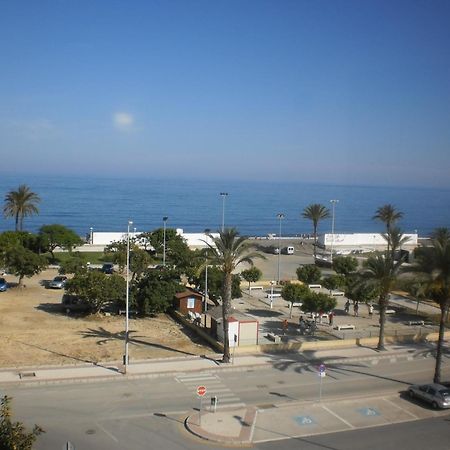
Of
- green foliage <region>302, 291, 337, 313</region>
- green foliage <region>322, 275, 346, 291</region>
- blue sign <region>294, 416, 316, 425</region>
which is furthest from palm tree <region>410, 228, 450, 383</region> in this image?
green foliage <region>322, 275, 346, 291</region>

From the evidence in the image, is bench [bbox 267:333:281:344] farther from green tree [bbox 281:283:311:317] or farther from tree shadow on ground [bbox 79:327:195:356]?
green tree [bbox 281:283:311:317]

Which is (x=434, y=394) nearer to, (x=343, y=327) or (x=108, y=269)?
(x=343, y=327)

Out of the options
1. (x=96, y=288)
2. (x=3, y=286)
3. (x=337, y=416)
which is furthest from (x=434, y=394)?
(x=3, y=286)

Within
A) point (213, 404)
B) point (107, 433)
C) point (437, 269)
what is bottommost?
point (107, 433)

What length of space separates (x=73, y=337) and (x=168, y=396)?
10649 millimetres

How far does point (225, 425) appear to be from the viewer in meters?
19.5

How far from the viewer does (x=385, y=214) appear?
68.4 meters

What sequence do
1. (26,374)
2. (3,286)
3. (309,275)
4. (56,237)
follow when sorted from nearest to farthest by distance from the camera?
(26,374) < (3,286) < (309,275) < (56,237)

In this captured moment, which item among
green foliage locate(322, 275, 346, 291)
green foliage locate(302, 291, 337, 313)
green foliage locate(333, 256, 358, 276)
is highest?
green foliage locate(333, 256, 358, 276)

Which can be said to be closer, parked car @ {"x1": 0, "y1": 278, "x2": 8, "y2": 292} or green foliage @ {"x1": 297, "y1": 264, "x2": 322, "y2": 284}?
parked car @ {"x1": 0, "y1": 278, "x2": 8, "y2": 292}

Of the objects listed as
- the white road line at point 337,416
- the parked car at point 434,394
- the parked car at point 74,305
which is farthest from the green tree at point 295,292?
the white road line at point 337,416

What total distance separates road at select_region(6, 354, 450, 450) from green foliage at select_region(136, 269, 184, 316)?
10781 millimetres

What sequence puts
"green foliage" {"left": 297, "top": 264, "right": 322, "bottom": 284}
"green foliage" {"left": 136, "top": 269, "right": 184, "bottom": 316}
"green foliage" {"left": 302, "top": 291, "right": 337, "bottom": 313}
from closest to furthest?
"green foliage" {"left": 302, "top": 291, "right": 337, "bottom": 313} < "green foliage" {"left": 136, "top": 269, "right": 184, "bottom": 316} < "green foliage" {"left": 297, "top": 264, "right": 322, "bottom": 284}

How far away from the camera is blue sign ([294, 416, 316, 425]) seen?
66.0 ft
